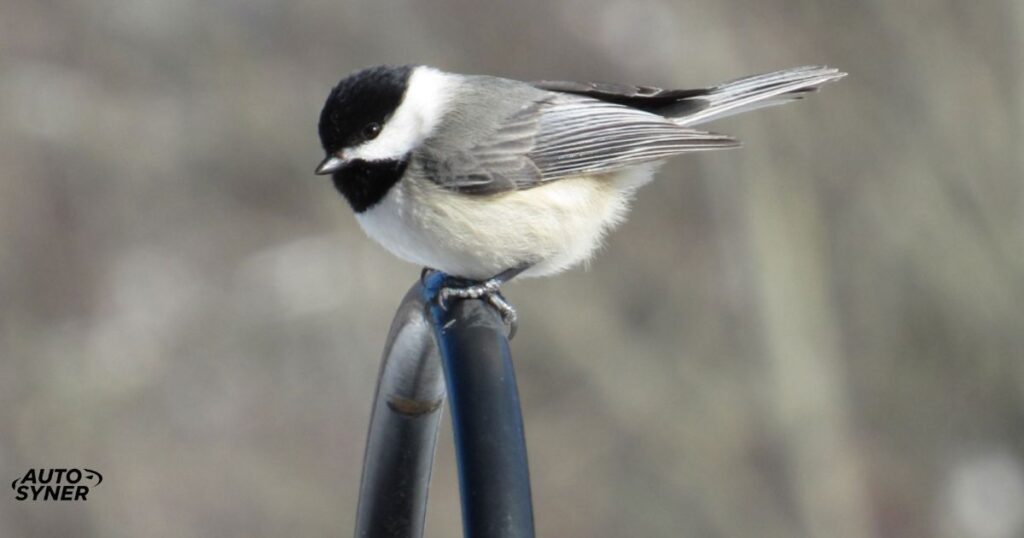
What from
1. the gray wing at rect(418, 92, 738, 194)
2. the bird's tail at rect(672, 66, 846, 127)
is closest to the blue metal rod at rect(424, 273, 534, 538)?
the gray wing at rect(418, 92, 738, 194)

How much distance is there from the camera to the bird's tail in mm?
2986

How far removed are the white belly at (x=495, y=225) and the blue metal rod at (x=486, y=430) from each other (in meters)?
0.72

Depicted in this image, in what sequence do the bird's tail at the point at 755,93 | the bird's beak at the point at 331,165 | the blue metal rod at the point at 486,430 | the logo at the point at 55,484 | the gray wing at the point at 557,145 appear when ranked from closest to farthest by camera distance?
the blue metal rod at the point at 486,430 → the bird's beak at the point at 331,165 → the gray wing at the point at 557,145 → the bird's tail at the point at 755,93 → the logo at the point at 55,484

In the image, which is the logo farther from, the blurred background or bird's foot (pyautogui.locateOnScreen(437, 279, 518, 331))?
bird's foot (pyautogui.locateOnScreen(437, 279, 518, 331))

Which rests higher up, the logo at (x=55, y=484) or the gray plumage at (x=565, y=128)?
the gray plumage at (x=565, y=128)

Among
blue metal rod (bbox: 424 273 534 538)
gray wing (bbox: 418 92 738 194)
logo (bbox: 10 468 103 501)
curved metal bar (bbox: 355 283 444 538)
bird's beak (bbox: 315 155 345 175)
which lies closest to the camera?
blue metal rod (bbox: 424 273 534 538)

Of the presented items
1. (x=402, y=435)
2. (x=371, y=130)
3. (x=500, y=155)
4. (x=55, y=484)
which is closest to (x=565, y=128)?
(x=500, y=155)

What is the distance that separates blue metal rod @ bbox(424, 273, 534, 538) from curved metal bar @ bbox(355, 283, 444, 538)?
0.38ft

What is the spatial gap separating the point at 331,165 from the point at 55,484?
327cm

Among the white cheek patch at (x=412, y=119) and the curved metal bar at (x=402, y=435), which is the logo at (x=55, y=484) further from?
the curved metal bar at (x=402, y=435)

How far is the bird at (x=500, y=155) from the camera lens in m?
2.69

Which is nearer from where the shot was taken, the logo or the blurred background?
the logo

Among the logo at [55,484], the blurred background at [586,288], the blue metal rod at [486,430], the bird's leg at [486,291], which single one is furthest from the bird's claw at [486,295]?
the logo at [55,484]

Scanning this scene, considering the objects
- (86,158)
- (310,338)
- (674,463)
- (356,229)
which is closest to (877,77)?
(674,463)
